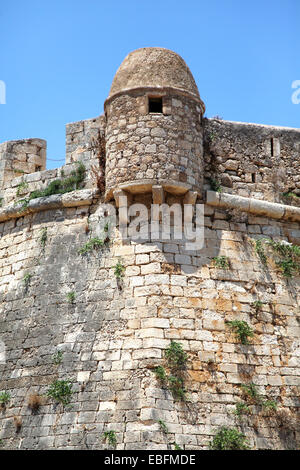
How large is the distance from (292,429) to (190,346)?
174 centimetres

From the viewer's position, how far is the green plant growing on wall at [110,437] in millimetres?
9203

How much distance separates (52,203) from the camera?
37.7 feet

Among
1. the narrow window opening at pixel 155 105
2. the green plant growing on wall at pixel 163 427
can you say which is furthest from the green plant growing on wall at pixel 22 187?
the green plant growing on wall at pixel 163 427

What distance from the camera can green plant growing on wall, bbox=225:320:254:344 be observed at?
10.2 metres

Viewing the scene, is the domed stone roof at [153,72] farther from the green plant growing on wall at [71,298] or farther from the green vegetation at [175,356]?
the green vegetation at [175,356]

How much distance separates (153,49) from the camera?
1154cm

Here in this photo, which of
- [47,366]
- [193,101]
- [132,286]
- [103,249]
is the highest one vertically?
[193,101]

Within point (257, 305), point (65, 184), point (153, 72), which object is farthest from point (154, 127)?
point (257, 305)

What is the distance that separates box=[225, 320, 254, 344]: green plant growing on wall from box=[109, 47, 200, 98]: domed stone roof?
3592mm

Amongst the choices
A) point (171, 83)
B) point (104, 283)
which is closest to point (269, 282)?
point (104, 283)

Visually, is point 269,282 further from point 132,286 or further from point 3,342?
point 3,342

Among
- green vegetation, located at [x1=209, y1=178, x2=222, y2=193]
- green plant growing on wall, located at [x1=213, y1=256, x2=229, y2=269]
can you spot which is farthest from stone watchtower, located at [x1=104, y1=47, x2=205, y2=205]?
green plant growing on wall, located at [x1=213, y1=256, x2=229, y2=269]

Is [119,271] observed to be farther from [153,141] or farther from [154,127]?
[154,127]

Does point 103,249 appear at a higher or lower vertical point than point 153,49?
lower
